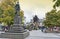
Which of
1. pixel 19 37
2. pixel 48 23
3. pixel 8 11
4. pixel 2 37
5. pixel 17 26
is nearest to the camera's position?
pixel 19 37

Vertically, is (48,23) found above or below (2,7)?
below

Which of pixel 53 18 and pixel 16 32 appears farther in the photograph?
pixel 53 18

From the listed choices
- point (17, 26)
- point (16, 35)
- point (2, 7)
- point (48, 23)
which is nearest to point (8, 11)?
point (2, 7)

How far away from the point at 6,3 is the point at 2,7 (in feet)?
15.4

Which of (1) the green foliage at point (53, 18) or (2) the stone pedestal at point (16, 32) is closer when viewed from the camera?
(2) the stone pedestal at point (16, 32)

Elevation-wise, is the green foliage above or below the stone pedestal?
above

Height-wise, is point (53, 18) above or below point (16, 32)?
above

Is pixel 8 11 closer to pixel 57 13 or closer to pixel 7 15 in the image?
pixel 7 15

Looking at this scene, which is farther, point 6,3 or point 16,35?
point 6,3

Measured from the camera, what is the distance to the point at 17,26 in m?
33.7

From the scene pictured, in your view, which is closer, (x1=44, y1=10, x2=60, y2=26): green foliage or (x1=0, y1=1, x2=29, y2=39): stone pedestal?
(x1=0, y1=1, x2=29, y2=39): stone pedestal

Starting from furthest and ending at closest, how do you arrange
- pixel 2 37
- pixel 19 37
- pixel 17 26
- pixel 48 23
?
pixel 48 23
pixel 17 26
pixel 2 37
pixel 19 37

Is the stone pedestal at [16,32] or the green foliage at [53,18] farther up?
the green foliage at [53,18]

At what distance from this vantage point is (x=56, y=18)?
6706 cm
